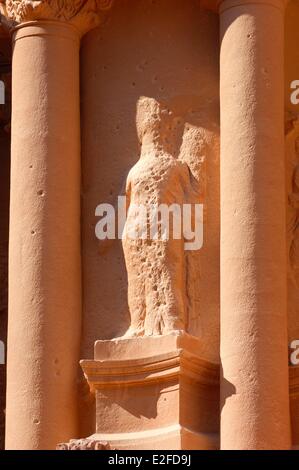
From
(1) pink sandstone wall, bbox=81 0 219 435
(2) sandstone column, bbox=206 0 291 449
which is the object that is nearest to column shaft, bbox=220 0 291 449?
(2) sandstone column, bbox=206 0 291 449

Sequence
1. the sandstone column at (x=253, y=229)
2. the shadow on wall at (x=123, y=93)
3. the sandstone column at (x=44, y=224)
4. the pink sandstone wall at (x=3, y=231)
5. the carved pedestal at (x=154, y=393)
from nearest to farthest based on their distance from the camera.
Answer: the sandstone column at (x=253, y=229) < the carved pedestal at (x=154, y=393) < the sandstone column at (x=44, y=224) < the shadow on wall at (x=123, y=93) < the pink sandstone wall at (x=3, y=231)

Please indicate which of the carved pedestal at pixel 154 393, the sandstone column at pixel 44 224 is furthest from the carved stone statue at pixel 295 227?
the sandstone column at pixel 44 224

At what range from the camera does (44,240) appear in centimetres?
1681

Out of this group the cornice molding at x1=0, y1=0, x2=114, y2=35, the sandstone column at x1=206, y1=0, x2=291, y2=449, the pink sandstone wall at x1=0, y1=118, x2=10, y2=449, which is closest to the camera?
the sandstone column at x1=206, y1=0, x2=291, y2=449

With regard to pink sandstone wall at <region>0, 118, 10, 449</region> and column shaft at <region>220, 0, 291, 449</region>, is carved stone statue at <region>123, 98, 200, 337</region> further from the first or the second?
pink sandstone wall at <region>0, 118, 10, 449</region>

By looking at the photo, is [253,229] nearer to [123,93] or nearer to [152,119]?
[152,119]

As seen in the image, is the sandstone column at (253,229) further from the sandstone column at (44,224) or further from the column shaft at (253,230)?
the sandstone column at (44,224)

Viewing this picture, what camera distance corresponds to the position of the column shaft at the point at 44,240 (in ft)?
54.5

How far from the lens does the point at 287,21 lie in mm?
17359

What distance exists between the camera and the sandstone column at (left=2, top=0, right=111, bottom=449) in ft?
54.5

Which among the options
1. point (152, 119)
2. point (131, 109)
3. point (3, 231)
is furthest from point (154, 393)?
point (3, 231)

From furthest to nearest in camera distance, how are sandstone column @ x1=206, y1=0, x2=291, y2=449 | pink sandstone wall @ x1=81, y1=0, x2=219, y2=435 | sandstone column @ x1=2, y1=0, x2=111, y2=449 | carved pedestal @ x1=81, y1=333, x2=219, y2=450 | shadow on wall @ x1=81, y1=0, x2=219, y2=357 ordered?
shadow on wall @ x1=81, y1=0, x2=219, y2=357, pink sandstone wall @ x1=81, y1=0, x2=219, y2=435, sandstone column @ x1=2, y1=0, x2=111, y2=449, carved pedestal @ x1=81, y1=333, x2=219, y2=450, sandstone column @ x1=206, y1=0, x2=291, y2=449

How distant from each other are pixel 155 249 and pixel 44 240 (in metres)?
0.83

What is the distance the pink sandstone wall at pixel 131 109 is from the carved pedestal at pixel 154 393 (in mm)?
347
